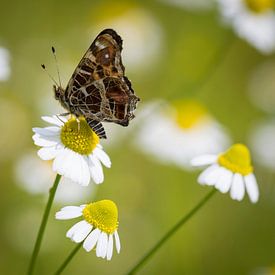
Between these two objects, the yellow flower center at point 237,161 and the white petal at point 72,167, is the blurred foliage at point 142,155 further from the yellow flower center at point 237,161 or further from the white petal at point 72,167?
the white petal at point 72,167

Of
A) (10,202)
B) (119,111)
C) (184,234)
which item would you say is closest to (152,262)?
(184,234)

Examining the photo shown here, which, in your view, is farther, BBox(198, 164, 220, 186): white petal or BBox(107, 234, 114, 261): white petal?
BBox(198, 164, 220, 186): white petal

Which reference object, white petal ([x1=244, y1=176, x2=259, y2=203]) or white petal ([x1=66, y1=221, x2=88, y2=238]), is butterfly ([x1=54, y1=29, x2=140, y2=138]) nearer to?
white petal ([x1=244, y1=176, x2=259, y2=203])

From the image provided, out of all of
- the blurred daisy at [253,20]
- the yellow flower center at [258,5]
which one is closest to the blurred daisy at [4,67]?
the blurred daisy at [253,20]

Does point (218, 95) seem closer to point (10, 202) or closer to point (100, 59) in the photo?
point (10, 202)

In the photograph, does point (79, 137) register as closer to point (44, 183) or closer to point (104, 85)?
point (104, 85)

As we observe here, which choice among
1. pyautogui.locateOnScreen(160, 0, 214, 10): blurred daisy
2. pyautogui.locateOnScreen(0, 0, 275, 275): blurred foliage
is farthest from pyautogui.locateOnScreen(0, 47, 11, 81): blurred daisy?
pyautogui.locateOnScreen(160, 0, 214, 10): blurred daisy
